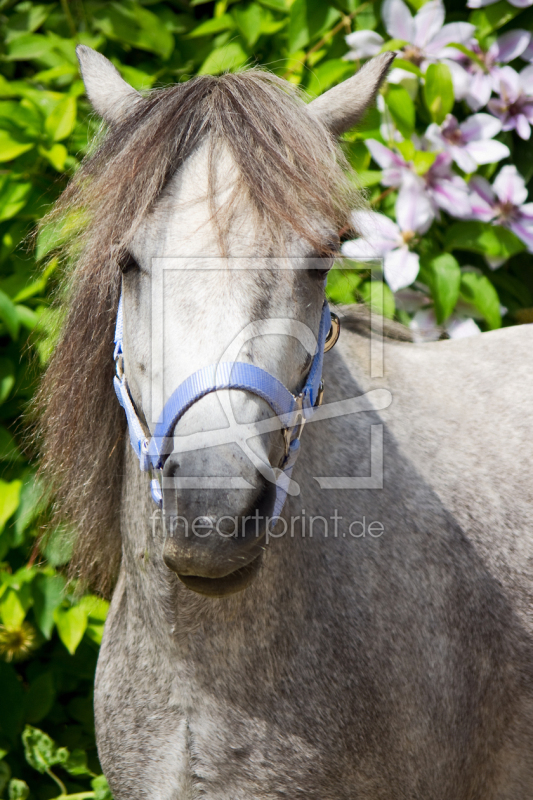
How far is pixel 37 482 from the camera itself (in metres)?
1.33

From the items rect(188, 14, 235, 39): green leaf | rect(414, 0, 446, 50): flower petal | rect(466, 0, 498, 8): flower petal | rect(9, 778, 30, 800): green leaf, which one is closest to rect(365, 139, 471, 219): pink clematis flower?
rect(414, 0, 446, 50): flower petal

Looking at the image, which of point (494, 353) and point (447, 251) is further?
point (447, 251)

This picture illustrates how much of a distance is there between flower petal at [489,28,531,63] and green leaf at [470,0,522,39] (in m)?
0.04

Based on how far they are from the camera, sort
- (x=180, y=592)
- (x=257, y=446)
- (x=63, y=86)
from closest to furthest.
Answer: (x=257, y=446) < (x=180, y=592) < (x=63, y=86)

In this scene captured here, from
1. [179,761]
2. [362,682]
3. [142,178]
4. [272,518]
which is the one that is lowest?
[179,761]

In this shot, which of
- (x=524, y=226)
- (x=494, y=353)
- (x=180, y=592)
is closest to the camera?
(x=180, y=592)

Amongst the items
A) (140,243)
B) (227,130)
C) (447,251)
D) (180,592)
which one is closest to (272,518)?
(180,592)

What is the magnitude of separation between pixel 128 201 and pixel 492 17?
1.45 meters

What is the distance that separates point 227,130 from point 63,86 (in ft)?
4.32

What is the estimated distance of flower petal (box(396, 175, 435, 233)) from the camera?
5.85ft

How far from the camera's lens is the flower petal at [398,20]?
1.81m

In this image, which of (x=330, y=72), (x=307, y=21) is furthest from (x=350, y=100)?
A: (x=307, y=21)

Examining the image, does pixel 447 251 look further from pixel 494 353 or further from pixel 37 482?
pixel 37 482

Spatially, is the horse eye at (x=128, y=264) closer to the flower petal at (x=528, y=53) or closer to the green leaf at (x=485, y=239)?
the green leaf at (x=485, y=239)
